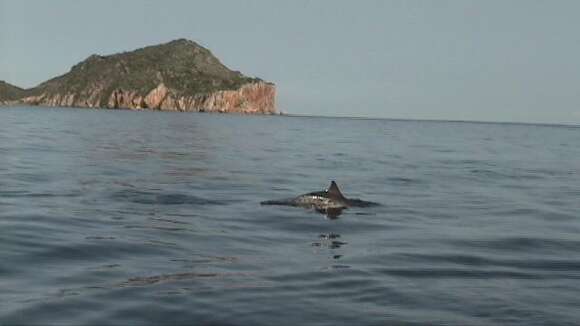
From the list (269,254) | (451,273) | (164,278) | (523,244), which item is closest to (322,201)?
(523,244)

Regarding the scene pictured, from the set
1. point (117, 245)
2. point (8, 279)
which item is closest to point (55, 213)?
point (117, 245)

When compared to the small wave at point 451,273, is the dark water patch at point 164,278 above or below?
below

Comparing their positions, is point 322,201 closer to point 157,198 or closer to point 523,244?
point 157,198

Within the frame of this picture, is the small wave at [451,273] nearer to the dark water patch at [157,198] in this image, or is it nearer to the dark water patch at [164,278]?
the dark water patch at [164,278]

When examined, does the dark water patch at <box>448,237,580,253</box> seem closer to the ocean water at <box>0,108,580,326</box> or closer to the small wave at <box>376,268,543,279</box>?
the ocean water at <box>0,108,580,326</box>

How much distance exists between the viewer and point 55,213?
18.0 metres

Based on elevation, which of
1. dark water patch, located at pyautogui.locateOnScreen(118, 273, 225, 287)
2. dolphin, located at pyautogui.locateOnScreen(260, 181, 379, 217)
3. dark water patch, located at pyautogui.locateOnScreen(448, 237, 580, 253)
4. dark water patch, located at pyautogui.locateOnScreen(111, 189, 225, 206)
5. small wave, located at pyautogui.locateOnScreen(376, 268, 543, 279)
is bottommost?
dark water patch, located at pyautogui.locateOnScreen(118, 273, 225, 287)

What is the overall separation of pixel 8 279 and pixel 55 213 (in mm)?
7289

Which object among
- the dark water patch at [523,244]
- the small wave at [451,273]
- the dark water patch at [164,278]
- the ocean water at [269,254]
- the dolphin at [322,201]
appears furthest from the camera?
the dolphin at [322,201]

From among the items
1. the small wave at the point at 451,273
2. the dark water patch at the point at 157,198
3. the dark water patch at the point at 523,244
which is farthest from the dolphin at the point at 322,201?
the small wave at the point at 451,273

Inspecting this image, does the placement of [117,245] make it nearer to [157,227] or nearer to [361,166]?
[157,227]

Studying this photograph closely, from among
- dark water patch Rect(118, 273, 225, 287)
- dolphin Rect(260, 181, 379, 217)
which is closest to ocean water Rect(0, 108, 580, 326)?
dark water patch Rect(118, 273, 225, 287)

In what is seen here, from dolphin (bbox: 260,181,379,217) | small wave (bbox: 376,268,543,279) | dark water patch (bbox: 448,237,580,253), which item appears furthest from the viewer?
dolphin (bbox: 260,181,379,217)

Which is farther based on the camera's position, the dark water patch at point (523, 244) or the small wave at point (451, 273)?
the dark water patch at point (523, 244)
